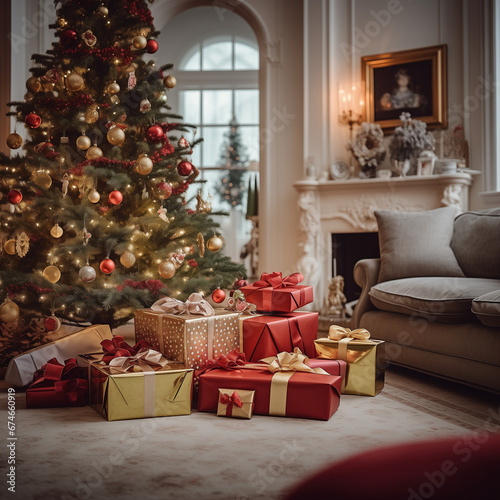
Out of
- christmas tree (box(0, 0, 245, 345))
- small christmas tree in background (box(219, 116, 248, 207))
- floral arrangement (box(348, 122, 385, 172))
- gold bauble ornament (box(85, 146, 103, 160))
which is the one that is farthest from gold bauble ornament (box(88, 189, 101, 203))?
small christmas tree in background (box(219, 116, 248, 207))

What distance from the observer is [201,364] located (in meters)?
2.05

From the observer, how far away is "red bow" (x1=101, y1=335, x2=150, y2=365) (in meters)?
1.98

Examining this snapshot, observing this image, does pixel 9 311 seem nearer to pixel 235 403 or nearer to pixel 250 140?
pixel 235 403

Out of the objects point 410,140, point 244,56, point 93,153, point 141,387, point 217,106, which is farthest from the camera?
point 217,106

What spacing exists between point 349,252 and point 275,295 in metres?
2.80

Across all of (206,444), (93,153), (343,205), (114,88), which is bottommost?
(206,444)

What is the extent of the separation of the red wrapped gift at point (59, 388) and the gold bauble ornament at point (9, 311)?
596 millimetres

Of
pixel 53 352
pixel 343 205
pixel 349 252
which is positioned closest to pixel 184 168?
pixel 53 352

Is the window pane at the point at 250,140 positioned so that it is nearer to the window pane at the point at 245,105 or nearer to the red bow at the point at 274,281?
the window pane at the point at 245,105

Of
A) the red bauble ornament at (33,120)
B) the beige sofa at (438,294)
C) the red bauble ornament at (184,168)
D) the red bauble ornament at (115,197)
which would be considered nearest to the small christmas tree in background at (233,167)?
the red bauble ornament at (184,168)

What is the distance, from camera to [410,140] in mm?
4449

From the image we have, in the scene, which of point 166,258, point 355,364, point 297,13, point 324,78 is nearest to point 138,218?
point 166,258

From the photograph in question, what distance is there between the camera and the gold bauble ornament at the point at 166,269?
280cm

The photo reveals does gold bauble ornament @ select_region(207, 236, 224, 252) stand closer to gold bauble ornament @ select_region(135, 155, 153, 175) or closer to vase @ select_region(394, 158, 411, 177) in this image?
gold bauble ornament @ select_region(135, 155, 153, 175)
